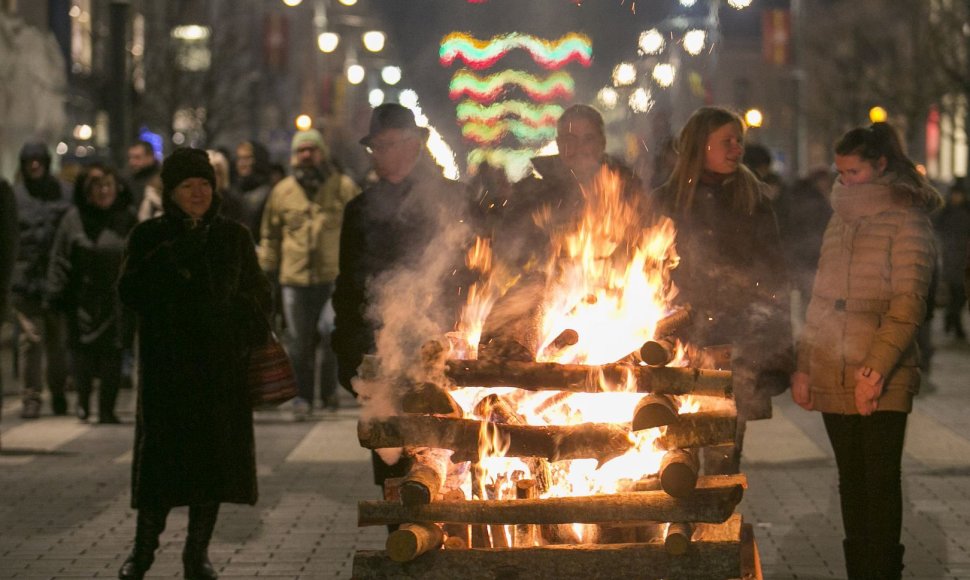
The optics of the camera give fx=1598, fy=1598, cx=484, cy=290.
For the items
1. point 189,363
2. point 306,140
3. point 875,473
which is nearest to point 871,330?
point 875,473

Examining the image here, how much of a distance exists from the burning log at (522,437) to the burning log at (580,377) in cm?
13

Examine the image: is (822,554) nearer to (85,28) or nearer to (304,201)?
(304,201)

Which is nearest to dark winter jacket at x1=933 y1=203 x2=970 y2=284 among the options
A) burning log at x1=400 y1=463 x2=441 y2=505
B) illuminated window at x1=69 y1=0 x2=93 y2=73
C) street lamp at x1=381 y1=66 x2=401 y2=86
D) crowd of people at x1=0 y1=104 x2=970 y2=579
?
street lamp at x1=381 y1=66 x2=401 y2=86

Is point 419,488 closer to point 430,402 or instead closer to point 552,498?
point 430,402

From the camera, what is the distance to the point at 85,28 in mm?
48656

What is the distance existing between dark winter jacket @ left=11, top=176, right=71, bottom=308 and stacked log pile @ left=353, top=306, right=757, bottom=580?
850 cm

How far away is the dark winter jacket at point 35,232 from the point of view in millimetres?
13125

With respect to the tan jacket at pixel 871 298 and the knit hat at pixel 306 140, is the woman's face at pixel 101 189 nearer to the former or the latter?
the knit hat at pixel 306 140

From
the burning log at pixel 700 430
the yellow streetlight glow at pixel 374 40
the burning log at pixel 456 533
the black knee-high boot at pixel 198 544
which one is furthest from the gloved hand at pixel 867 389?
the yellow streetlight glow at pixel 374 40

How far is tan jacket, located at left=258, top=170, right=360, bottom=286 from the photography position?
1279 centimetres

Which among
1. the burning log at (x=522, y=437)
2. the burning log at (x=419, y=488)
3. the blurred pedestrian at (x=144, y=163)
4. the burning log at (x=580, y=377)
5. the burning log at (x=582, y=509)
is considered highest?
the blurred pedestrian at (x=144, y=163)

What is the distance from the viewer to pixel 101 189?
1242 cm

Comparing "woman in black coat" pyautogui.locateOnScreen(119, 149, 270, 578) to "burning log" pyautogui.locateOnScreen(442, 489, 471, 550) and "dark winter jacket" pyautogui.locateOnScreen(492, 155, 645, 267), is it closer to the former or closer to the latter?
"dark winter jacket" pyautogui.locateOnScreen(492, 155, 645, 267)

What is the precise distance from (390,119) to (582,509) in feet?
8.66
